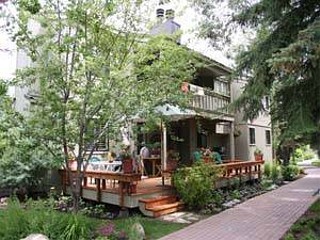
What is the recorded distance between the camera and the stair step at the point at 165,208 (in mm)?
11782

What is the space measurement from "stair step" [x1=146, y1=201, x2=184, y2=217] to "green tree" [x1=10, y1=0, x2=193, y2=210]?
2325 mm

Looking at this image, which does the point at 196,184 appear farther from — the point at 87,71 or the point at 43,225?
the point at 43,225

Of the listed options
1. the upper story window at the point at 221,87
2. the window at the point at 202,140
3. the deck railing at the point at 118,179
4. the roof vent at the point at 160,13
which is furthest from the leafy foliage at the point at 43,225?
the upper story window at the point at 221,87

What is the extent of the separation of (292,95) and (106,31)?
189 inches

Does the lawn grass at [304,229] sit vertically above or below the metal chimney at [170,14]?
below

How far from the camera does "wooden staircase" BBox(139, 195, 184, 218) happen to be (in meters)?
11.8

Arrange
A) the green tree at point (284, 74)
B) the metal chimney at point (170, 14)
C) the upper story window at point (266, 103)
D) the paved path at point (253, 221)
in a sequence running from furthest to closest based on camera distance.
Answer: the metal chimney at point (170, 14), the upper story window at point (266, 103), the paved path at point (253, 221), the green tree at point (284, 74)

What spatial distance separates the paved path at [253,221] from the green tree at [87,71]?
129 inches

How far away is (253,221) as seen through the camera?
11.2 m

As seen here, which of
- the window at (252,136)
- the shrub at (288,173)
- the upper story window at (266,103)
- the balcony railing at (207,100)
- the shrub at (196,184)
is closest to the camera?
the upper story window at (266,103)

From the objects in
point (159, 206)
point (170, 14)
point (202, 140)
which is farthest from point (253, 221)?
point (202, 140)

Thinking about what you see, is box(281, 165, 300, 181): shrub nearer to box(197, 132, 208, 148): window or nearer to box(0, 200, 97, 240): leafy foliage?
box(197, 132, 208, 148): window

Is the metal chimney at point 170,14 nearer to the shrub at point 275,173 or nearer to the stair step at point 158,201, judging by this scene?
the stair step at point 158,201

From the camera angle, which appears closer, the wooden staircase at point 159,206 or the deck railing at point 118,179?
the deck railing at point 118,179
